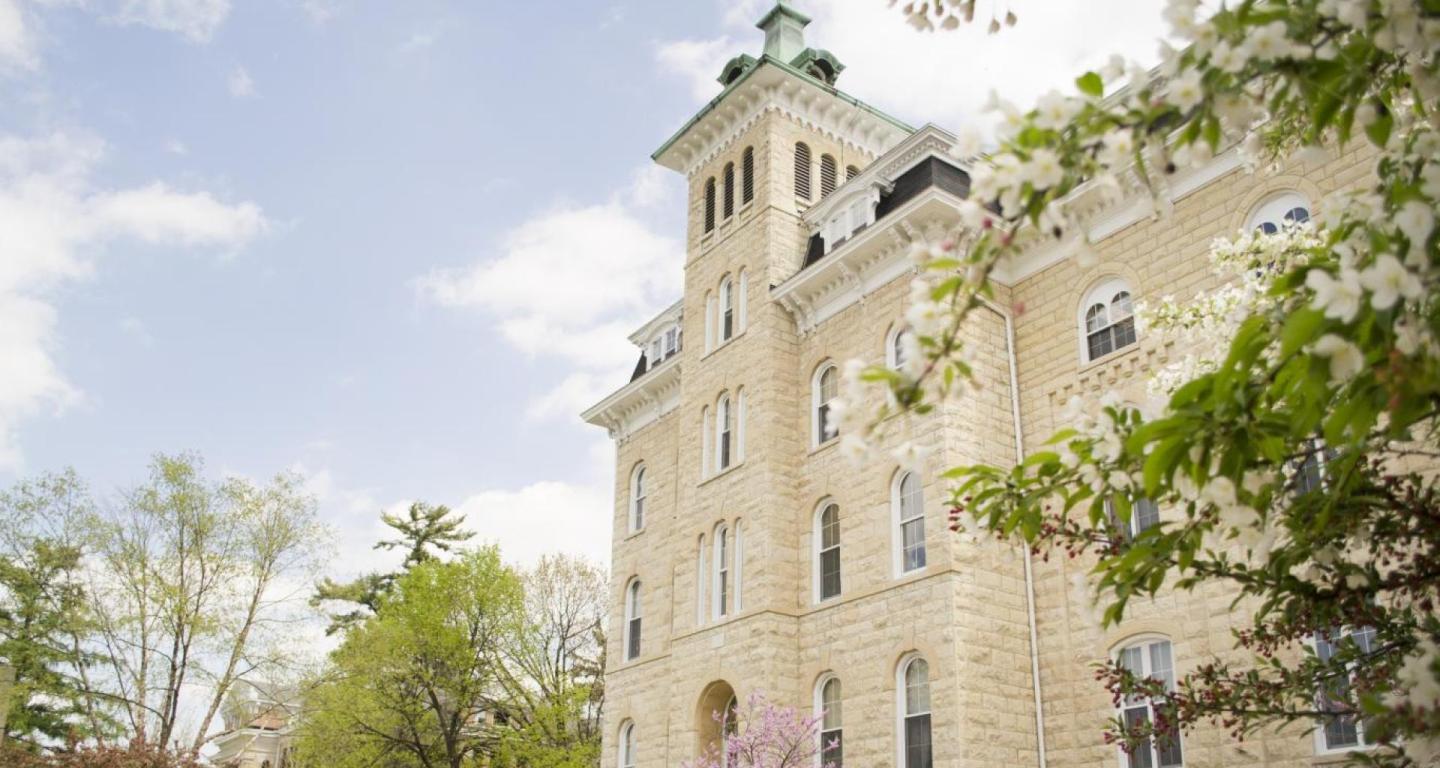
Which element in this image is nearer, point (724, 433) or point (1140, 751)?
point (1140, 751)

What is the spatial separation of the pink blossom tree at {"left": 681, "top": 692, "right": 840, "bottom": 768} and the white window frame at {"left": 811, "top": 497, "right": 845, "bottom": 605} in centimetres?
216

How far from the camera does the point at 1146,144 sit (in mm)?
3938

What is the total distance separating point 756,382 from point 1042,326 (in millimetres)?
5779

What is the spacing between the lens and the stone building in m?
17.9

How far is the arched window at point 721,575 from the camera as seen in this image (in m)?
23.4

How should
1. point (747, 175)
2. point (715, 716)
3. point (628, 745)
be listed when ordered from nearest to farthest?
point (715, 716), point (628, 745), point (747, 175)

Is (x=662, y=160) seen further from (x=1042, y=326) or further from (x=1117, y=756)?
(x=1117, y=756)

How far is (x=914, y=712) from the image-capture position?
62.2 ft

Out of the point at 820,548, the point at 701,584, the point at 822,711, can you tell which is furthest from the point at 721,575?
the point at 822,711

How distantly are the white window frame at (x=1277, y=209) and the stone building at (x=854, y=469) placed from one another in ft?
0.13

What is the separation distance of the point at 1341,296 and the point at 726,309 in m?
22.4

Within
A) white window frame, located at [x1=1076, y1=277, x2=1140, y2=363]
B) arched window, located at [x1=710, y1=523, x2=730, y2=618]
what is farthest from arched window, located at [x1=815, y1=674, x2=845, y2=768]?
white window frame, located at [x1=1076, y1=277, x2=1140, y2=363]

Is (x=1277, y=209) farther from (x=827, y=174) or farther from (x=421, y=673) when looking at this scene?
(x=421, y=673)

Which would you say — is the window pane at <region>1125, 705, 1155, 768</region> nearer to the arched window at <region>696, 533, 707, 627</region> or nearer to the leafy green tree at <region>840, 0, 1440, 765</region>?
the arched window at <region>696, 533, 707, 627</region>
